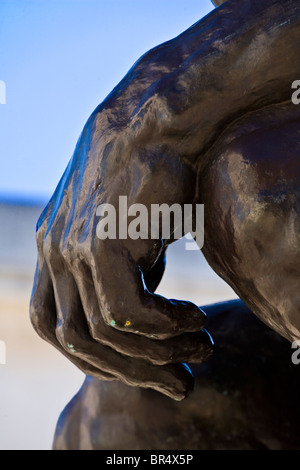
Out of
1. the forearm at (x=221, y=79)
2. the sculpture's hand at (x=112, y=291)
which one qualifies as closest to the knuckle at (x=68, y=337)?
the sculpture's hand at (x=112, y=291)

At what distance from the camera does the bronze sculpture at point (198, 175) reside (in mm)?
457

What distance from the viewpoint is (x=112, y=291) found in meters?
0.48

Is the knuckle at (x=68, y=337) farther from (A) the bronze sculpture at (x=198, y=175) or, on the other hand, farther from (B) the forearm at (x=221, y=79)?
(B) the forearm at (x=221, y=79)

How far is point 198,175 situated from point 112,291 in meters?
0.10

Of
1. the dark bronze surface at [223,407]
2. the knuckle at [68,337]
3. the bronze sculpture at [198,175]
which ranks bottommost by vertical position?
the dark bronze surface at [223,407]

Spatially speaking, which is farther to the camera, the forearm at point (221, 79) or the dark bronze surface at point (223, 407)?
the dark bronze surface at point (223, 407)

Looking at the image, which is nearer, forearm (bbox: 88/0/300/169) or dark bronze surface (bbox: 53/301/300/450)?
forearm (bbox: 88/0/300/169)

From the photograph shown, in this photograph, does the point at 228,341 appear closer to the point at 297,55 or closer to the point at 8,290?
→ the point at 297,55

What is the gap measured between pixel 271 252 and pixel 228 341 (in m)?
0.25

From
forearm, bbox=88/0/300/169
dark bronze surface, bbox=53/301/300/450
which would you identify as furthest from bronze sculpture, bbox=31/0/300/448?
dark bronze surface, bbox=53/301/300/450

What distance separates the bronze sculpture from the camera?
1.50 feet

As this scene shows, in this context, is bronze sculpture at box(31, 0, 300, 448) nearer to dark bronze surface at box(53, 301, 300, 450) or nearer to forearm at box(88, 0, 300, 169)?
forearm at box(88, 0, 300, 169)

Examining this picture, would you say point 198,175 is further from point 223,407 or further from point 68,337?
point 223,407

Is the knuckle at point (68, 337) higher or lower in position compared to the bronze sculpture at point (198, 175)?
lower
